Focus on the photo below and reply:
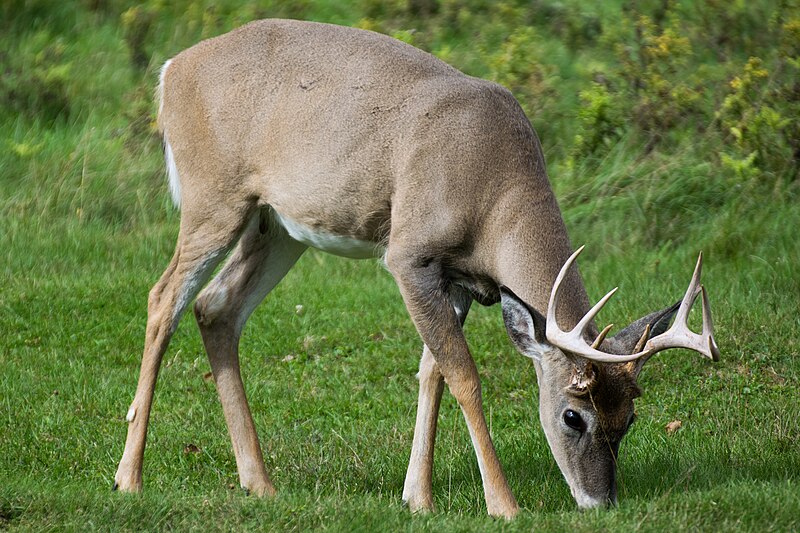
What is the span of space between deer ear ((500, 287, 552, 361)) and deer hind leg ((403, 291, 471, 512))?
0.71m

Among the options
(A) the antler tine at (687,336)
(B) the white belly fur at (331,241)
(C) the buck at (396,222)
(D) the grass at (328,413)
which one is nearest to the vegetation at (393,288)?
(D) the grass at (328,413)

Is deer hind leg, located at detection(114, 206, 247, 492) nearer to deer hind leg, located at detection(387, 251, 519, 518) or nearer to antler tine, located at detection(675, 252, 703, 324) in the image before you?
deer hind leg, located at detection(387, 251, 519, 518)

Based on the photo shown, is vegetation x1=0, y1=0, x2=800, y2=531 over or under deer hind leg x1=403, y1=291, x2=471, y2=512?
under

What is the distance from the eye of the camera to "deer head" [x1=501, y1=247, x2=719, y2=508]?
519cm

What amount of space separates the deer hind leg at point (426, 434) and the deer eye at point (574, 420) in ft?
2.65

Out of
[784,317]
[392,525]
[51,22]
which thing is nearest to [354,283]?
[784,317]

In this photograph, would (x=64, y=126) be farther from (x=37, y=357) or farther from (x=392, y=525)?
(x=392, y=525)

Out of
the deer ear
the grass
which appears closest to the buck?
the deer ear

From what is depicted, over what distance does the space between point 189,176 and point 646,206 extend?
4974 mm

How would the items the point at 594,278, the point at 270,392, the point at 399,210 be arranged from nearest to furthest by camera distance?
the point at 399,210, the point at 270,392, the point at 594,278

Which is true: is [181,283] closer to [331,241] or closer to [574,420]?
[331,241]

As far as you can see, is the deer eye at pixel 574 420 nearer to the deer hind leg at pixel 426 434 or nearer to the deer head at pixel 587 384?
the deer head at pixel 587 384

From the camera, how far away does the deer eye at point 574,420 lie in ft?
17.7

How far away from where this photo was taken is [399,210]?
572cm
